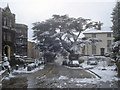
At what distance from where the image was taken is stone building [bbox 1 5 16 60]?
3250 cm

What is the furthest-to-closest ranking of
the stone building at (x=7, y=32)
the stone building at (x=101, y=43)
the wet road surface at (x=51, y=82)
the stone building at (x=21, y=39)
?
the stone building at (x=21, y=39)
the stone building at (x=101, y=43)
the stone building at (x=7, y=32)
the wet road surface at (x=51, y=82)

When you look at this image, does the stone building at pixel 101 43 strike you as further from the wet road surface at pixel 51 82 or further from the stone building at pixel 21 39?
the wet road surface at pixel 51 82

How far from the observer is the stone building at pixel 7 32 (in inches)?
Result: 1280

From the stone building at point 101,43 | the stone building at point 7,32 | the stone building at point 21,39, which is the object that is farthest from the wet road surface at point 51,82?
the stone building at point 21,39

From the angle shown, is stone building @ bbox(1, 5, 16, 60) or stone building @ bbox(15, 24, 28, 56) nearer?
stone building @ bbox(1, 5, 16, 60)

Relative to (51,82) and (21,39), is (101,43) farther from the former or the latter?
(51,82)

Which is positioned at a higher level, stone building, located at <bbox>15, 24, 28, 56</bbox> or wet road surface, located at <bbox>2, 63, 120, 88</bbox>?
stone building, located at <bbox>15, 24, 28, 56</bbox>

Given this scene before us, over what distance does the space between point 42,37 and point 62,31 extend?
199 inches

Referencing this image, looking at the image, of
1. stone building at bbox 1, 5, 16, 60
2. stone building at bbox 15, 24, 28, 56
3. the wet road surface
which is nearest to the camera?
the wet road surface

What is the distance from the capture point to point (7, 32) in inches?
1321

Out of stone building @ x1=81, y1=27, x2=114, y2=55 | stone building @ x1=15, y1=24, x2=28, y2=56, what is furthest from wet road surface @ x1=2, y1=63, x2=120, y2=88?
stone building @ x1=15, y1=24, x2=28, y2=56

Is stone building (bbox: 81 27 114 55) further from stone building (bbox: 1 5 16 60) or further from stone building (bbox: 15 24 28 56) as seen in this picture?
stone building (bbox: 1 5 16 60)

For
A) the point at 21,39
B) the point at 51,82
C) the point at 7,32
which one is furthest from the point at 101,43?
the point at 51,82

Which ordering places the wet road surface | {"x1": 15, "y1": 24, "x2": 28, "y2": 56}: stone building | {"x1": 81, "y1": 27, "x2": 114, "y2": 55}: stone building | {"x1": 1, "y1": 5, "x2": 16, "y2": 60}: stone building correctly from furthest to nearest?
{"x1": 15, "y1": 24, "x2": 28, "y2": 56}: stone building, {"x1": 81, "y1": 27, "x2": 114, "y2": 55}: stone building, {"x1": 1, "y1": 5, "x2": 16, "y2": 60}: stone building, the wet road surface
